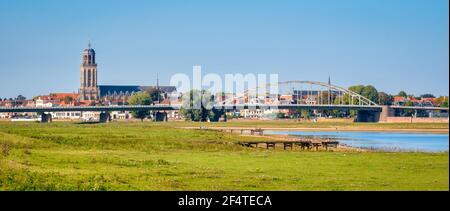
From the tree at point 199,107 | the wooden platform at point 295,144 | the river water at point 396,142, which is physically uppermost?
the tree at point 199,107

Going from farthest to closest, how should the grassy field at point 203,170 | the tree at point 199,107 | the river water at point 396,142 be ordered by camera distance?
the tree at point 199,107 → the river water at point 396,142 → the grassy field at point 203,170

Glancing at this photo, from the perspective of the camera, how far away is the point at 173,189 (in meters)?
30.0

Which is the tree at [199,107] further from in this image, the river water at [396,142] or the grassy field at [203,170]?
the grassy field at [203,170]

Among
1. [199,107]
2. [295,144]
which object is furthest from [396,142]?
[199,107]

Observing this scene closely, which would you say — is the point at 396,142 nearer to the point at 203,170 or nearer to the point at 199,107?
the point at 203,170

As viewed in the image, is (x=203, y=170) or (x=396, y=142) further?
(x=396, y=142)

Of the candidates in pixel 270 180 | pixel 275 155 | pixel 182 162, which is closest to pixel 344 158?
pixel 275 155

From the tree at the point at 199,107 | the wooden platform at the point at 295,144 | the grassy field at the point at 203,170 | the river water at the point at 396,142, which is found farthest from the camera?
the tree at the point at 199,107

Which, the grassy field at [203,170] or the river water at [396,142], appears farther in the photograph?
the river water at [396,142]

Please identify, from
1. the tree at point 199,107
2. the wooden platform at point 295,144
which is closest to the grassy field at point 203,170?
the wooden platform at point 295,144

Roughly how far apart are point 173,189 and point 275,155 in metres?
21.5

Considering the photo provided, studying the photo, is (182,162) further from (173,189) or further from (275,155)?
(173,189)

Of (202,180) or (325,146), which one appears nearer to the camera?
(202,180)

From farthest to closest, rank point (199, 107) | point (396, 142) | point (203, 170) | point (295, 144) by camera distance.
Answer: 1. point (199, 107)
2. point (396, 142)
3. point (295, 144)
4. point (203, 170)
